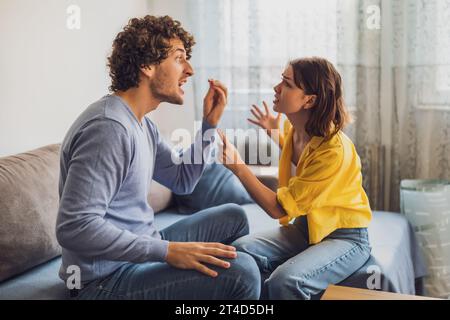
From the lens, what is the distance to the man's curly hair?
1553 millimetres

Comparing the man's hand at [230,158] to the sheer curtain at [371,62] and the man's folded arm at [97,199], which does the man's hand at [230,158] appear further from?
the sheer curtain at [371,62]

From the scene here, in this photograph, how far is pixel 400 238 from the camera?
7.11 feet

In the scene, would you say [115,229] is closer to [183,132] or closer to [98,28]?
[98,28]

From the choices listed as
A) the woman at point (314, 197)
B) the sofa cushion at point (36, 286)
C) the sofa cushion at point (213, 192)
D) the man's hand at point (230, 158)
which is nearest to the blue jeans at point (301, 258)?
the woman at point (314, 197)

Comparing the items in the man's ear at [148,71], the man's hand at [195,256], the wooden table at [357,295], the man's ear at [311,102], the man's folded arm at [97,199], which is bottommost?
the wooden table at [357,295]

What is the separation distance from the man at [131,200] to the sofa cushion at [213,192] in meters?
0.91

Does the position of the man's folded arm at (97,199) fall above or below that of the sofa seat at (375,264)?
above

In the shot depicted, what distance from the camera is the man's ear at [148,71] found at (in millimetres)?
1566

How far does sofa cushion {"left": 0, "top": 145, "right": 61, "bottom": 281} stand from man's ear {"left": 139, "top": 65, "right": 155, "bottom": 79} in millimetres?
570

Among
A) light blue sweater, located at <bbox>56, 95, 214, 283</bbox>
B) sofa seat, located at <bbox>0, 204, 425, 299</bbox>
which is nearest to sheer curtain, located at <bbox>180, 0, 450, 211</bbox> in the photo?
sofa seat, located at <bbox>0, 204, 425, 299</bbox>

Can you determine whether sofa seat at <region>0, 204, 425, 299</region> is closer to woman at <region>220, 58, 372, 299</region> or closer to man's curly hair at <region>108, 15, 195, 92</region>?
woman at <region>220, 58, 372, 299</region>

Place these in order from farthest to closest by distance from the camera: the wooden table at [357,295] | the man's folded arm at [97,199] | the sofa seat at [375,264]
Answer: the sofa seat at [375,264]
the wooden table at [357,295]
the man's folded arm at [97,199]
